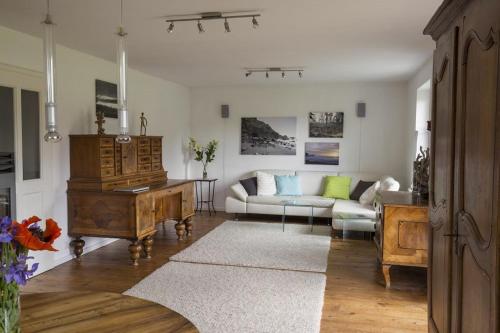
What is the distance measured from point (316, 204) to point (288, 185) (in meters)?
0.82

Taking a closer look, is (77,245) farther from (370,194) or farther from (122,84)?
(370,194)

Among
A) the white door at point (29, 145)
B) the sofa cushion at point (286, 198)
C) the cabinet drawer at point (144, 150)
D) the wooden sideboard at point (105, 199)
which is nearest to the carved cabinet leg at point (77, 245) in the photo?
the wooden sideboard at point (105, 199)

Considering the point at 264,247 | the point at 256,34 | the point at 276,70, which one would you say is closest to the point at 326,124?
the point at 276,70

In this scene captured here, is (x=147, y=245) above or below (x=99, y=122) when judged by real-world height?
below

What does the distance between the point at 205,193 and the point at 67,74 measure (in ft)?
12.9

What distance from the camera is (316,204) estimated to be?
6508 mm

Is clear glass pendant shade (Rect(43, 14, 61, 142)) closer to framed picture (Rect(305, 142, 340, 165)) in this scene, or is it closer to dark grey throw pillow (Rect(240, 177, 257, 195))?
dark grey throw pillow (Rect(240, 177, 257, 195))

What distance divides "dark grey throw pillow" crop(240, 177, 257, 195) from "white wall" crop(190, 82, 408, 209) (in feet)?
1.89

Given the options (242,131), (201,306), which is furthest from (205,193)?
(201,306)

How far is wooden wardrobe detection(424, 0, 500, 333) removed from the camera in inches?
48.4

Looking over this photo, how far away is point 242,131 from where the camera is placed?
25.6ft

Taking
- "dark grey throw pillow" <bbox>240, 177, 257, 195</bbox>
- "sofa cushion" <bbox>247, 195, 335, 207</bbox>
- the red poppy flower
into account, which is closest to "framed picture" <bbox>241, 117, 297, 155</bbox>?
"dark grey throw pillow" <bbox>240, 177, 257, 195</bbox>

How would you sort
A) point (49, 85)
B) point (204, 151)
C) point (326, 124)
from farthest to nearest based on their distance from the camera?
1. point (204, 151)
2. point (326, 124)
3. point (49, 85)

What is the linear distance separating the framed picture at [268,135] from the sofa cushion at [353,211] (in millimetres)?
1781
